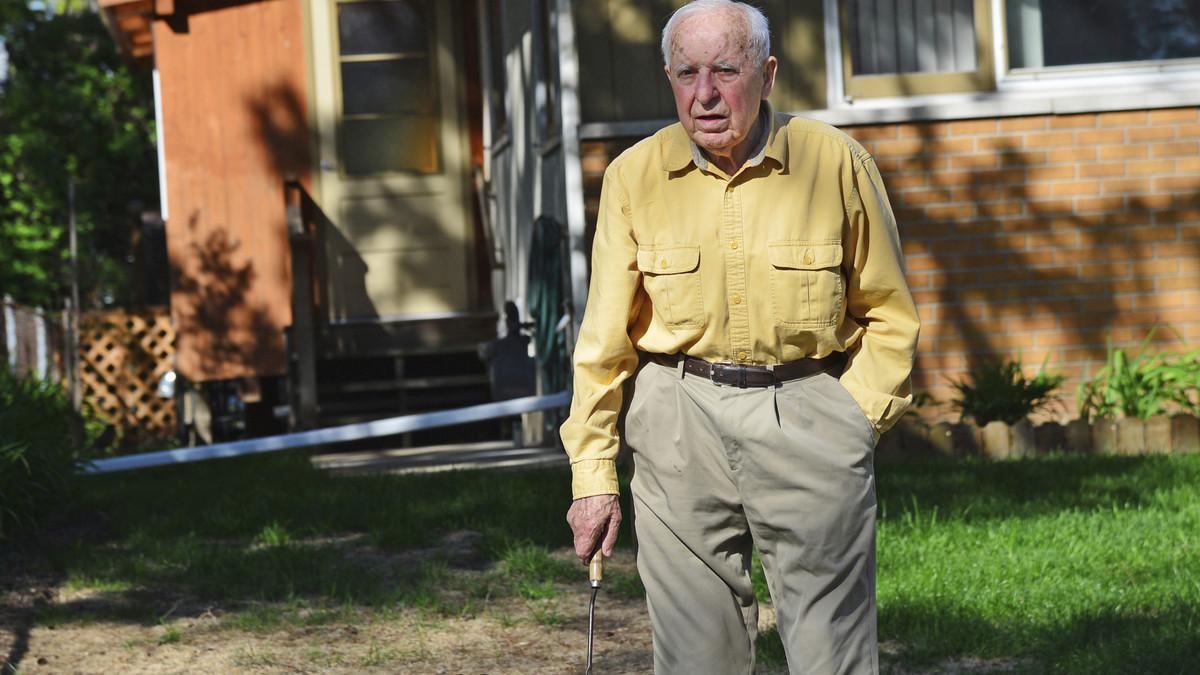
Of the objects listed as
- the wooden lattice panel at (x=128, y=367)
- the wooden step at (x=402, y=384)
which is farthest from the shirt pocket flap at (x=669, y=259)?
the wooden lattice panel at (x=128, y=367)

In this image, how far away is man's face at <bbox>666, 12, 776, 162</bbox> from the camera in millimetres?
2953

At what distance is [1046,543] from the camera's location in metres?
5.91

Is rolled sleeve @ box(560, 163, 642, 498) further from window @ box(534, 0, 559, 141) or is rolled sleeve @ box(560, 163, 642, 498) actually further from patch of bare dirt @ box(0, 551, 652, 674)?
window @ box(534, 0, 559, 141)

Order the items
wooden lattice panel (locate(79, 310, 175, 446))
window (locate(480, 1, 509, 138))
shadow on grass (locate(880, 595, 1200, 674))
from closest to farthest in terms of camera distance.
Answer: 1. shadow on grass (locate(880, 595, 1200, 674))
2. window (locate(480, 1, 509, 138))
3. wooden lattice panel (locate(79, 310, 175, 446))

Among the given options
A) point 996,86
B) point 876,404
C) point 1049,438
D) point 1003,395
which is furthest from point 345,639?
point 996,86

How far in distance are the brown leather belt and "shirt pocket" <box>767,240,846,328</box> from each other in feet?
0.32

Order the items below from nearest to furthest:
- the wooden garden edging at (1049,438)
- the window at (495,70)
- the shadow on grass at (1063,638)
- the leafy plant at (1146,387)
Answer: the shadow on grass at (1063,638), the wooden garden edging at (1049,438), the leafy plant at (1146,387), the window at (495,70)

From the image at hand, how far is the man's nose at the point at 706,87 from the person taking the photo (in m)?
2.96

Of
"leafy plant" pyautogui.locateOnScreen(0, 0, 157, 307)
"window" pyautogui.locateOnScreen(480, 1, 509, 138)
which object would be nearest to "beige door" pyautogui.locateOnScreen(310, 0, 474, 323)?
"window" pyautogui.locateOnScreen(480, 1, 509, 138)

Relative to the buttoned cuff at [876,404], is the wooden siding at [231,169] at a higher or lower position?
higher

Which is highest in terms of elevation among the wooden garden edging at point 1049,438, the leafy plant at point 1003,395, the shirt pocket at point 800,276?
the shirt pocket at point 800,276

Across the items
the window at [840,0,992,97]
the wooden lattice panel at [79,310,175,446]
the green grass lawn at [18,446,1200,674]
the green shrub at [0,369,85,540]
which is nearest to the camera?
the green grass lawn at [18,446,1200,674]

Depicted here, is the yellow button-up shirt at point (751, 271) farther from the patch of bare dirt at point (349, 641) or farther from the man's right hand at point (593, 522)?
the patch of bare dirt at point (349, 641)

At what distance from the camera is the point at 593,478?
3.15 metres
